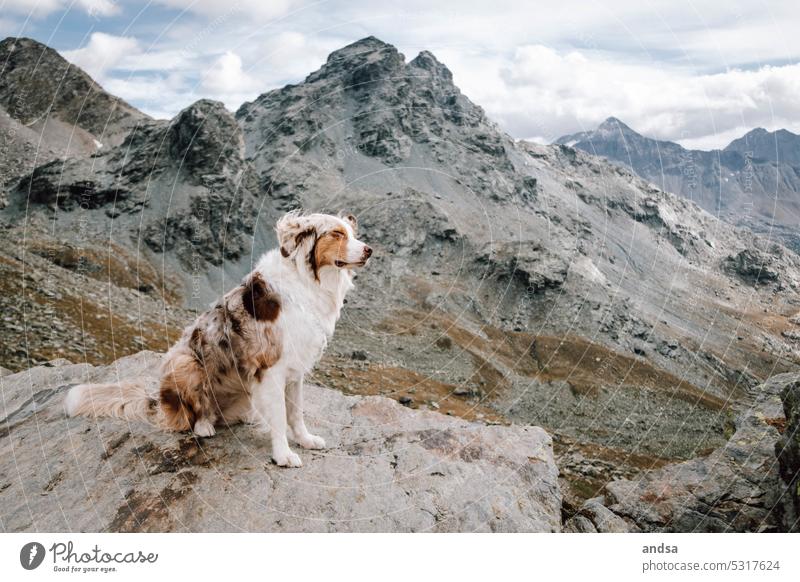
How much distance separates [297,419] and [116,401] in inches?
111

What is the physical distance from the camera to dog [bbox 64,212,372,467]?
651 cm

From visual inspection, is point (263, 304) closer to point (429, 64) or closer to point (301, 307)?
point (301, 307)

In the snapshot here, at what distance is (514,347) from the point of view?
70.1 m

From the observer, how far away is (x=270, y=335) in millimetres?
6492

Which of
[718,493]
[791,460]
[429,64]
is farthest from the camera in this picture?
[429,64]

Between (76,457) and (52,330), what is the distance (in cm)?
2156

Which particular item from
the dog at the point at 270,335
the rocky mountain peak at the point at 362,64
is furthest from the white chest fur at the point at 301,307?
the rocky mountain peak at the point at 362,64

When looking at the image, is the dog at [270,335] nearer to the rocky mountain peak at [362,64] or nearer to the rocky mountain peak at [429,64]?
the rocky mountain peak at [362,64]

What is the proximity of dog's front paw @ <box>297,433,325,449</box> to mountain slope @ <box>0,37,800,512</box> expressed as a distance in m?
13.3

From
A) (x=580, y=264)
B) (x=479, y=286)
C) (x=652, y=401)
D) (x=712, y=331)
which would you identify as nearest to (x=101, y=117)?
(x=479, y=286)

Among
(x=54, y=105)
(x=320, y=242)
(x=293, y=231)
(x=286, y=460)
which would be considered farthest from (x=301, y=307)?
(x=54, y=105)

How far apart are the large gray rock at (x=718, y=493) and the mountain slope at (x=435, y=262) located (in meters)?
6.42

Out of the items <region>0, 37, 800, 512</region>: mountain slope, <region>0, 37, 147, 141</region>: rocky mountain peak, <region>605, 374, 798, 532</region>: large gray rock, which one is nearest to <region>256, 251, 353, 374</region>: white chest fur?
<region>605, 374, 798, 532</region>: large gray rock

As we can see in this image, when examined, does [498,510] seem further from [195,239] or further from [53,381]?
[195,239]
